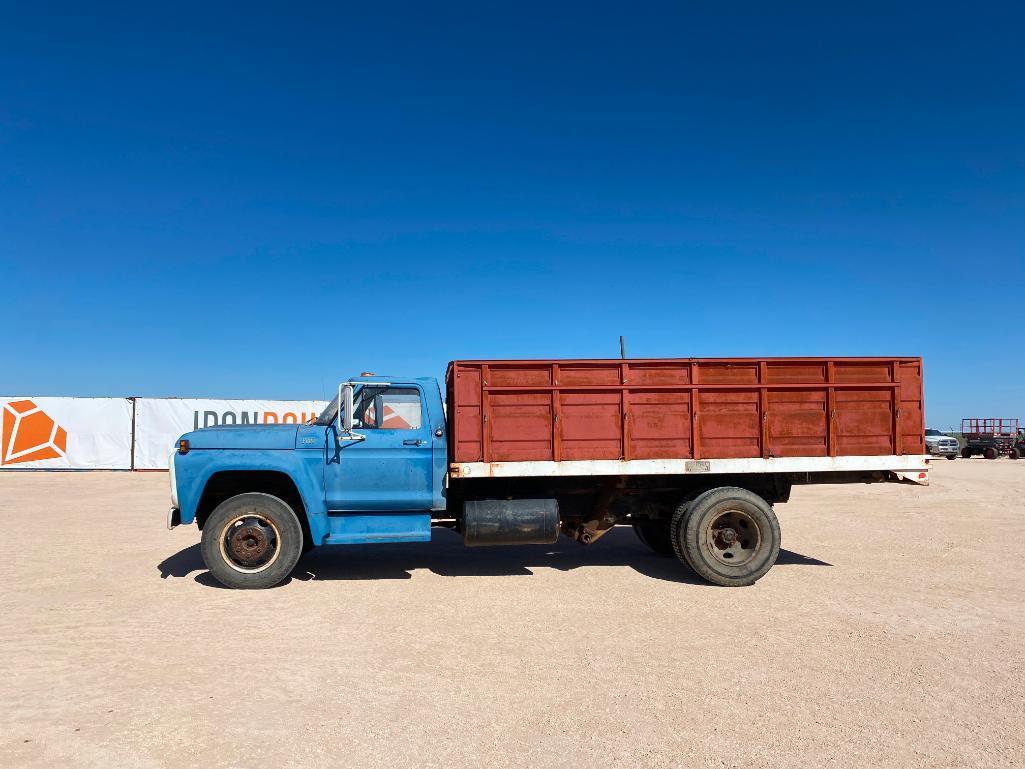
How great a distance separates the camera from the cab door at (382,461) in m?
6.44

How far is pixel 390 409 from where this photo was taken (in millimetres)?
6684

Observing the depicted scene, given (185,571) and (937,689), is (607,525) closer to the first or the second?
(937,689)

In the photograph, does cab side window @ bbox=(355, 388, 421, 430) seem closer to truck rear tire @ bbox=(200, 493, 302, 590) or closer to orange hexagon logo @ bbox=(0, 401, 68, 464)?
truck rear tire @ bbox=(200, 493, 302, 590)

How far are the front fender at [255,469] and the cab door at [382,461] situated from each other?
133 mm

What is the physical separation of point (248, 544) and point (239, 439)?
112cm

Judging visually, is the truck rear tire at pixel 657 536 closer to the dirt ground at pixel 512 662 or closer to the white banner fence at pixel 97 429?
the dirt ground at pixel 512 662

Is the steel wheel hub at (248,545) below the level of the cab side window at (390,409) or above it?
below

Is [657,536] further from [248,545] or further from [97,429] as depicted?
[97,429]

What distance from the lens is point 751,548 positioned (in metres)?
6.62

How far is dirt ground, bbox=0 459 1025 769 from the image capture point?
10.3 ft

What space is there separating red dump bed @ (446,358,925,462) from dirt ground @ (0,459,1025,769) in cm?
149

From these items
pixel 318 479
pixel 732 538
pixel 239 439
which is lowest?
pixel 732 538

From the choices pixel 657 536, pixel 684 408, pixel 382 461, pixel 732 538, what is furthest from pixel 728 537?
pixel 382 461

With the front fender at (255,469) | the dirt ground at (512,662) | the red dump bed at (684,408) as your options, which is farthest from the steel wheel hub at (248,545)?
the red dump bed at (684,408)
